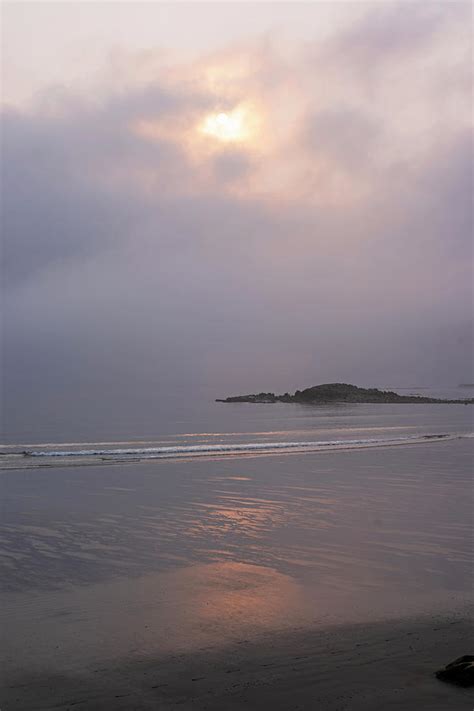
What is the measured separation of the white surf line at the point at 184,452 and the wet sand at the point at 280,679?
1985 centimetres

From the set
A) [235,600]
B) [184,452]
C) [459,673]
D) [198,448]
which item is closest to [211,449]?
[198,448]

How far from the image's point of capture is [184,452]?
30.3 meters

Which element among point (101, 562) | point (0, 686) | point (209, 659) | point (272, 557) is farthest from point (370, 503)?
point (0, 686)

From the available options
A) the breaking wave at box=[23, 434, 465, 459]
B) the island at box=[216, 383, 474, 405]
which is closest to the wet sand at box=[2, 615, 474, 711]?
the breaking wave at box=[23, 434, 465, 459]

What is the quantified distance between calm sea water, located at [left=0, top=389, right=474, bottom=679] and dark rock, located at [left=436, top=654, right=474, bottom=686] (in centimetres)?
176

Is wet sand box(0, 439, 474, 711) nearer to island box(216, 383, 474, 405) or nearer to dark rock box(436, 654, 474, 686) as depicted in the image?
dark rock box(436, 654, 474, 686)

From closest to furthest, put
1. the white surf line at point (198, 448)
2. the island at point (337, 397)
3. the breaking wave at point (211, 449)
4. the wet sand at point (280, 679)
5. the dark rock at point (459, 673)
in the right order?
the wet sand at point (280, 679)
the dark rock at point (459, 673)
the breaking wave at point (211, 449)
the white surf line at point (198, 448)
the island at point (337, 397)

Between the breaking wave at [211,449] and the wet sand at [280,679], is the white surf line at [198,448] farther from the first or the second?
the wet sand at [280,679]

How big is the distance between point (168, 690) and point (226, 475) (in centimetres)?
1571

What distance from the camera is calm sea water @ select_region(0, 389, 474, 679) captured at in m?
7.32

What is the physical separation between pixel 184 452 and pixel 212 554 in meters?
19.7

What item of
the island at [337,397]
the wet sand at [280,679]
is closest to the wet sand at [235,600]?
the wet sand at [280,679]

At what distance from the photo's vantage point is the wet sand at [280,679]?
539 cm

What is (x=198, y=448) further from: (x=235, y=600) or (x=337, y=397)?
(x=337, y=397)
